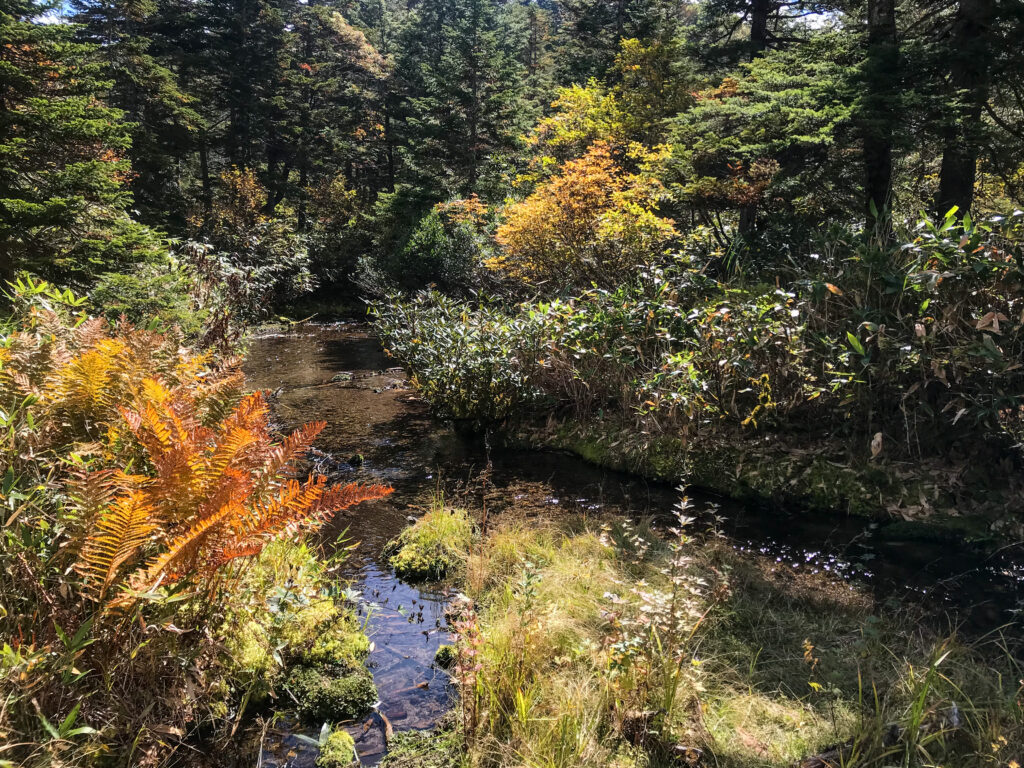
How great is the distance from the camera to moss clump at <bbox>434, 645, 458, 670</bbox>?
10.6 feet

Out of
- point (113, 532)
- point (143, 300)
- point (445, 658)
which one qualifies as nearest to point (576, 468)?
point (445, 658)

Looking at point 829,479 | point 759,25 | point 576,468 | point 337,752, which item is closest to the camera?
point 337,752

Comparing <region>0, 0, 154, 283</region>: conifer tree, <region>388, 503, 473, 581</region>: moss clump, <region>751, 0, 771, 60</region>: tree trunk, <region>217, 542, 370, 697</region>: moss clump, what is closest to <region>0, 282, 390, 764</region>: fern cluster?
<region>217, 542, 370, 697</region>: moss clump

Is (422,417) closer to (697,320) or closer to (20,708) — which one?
(697,320)

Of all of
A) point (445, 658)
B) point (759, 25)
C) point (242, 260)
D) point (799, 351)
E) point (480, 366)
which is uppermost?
point (759, 25)

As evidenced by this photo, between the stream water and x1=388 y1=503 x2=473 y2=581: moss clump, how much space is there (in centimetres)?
15

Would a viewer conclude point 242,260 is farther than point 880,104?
Yes

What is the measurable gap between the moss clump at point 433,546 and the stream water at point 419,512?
0.51ft

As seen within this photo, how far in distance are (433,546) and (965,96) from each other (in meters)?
8.60

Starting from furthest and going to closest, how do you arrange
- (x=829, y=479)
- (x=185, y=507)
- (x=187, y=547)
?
(x=829, y=479), (x=185, y=507), (x=187, y=547)

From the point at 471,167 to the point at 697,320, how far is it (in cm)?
1658

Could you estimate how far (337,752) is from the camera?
2494mm

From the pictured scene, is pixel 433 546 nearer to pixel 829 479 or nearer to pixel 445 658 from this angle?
pixel 445 658

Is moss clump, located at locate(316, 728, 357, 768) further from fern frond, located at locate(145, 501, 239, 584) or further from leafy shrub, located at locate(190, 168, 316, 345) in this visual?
leafy shrub, located at locate(190, 168, 316, 345)
